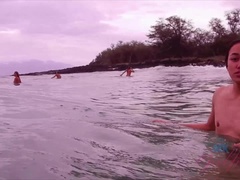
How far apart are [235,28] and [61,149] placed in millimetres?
63443

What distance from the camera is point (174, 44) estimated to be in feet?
203

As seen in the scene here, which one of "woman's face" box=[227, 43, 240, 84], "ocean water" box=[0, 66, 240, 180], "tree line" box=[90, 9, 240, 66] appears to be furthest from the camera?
"tree line" box=[90, 9, 240, 66]

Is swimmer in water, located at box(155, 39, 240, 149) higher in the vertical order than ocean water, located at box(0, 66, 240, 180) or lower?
higher

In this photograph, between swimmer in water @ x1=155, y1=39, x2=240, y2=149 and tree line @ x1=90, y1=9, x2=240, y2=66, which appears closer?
swimmer in water @ x1=155, y1=39, x2=240, y2=149

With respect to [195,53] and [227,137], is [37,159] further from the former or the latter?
[195,53]

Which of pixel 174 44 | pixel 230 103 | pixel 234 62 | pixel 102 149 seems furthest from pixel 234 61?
pixel 174 44

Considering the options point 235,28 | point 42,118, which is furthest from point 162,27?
point 42,118

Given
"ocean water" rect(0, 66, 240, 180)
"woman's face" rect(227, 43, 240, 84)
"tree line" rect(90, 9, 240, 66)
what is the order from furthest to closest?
"tree line" rect(90, 9, 240, 66) < "woman's face" rect(227, 43, 240, 84) < "ocean water" rect(0, 66, 240, 180)

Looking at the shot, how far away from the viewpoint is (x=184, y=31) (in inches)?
2475

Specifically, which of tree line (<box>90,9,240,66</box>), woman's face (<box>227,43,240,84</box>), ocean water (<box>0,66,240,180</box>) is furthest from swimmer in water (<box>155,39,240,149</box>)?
tree line (<box>90,9,240,66</box>)

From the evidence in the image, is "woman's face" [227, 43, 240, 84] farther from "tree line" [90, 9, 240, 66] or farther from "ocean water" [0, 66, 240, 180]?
"tree line" [90, 9, 240, 66]

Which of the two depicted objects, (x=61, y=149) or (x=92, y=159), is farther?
(x=61, y=149)

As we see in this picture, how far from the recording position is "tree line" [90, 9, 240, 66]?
2400 inches

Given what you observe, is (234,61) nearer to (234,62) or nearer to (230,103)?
(234,62)
